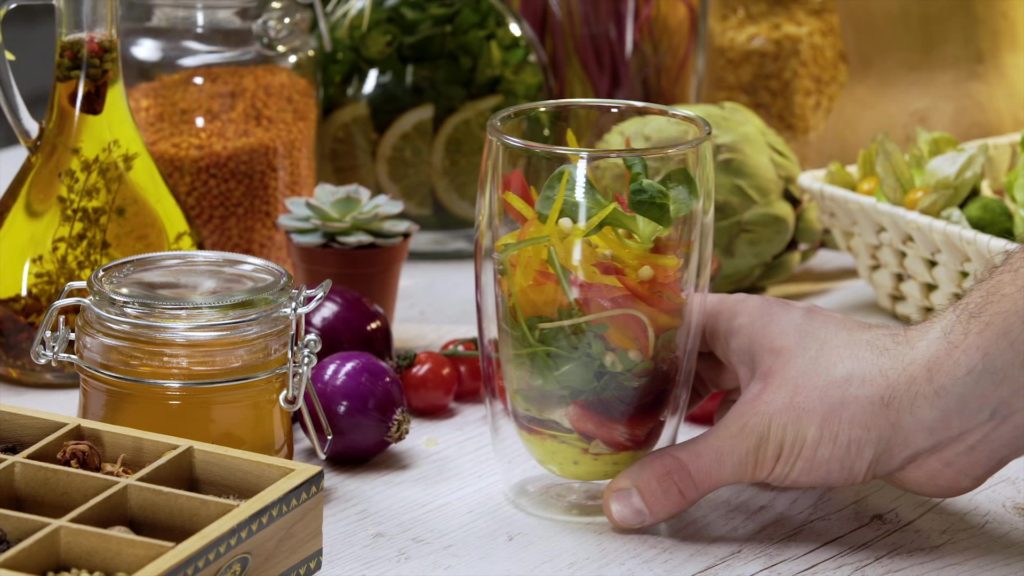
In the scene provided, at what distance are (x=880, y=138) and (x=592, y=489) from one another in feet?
1.80

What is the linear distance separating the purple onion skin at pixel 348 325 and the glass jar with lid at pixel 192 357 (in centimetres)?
17

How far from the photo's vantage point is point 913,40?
1521 mm

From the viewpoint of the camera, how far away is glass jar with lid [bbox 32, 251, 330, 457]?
79 centimetres

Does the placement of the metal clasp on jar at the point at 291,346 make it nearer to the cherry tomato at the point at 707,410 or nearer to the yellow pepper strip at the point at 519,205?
the yellow pepper strip at the point at 519,205

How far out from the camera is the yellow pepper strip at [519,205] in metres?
0.83

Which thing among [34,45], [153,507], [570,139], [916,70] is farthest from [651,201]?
[34,45]

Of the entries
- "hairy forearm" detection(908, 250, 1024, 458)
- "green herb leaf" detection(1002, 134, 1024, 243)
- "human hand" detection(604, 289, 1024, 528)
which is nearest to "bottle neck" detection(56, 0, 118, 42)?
"human hand" detection(604, 289, 1024, 528)

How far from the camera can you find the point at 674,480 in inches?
32.5

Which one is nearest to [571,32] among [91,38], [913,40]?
[913,40]

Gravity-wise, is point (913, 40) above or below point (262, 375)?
above

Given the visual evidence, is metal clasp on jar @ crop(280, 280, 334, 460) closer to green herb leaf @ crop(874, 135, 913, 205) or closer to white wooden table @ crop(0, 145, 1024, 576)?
white wooden table @ crop(0, 145, 1024, 576)

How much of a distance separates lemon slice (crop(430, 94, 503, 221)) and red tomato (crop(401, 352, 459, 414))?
393 mm

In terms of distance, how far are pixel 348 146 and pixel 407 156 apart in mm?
62

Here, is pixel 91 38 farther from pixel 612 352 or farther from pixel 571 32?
pixel 571 32
